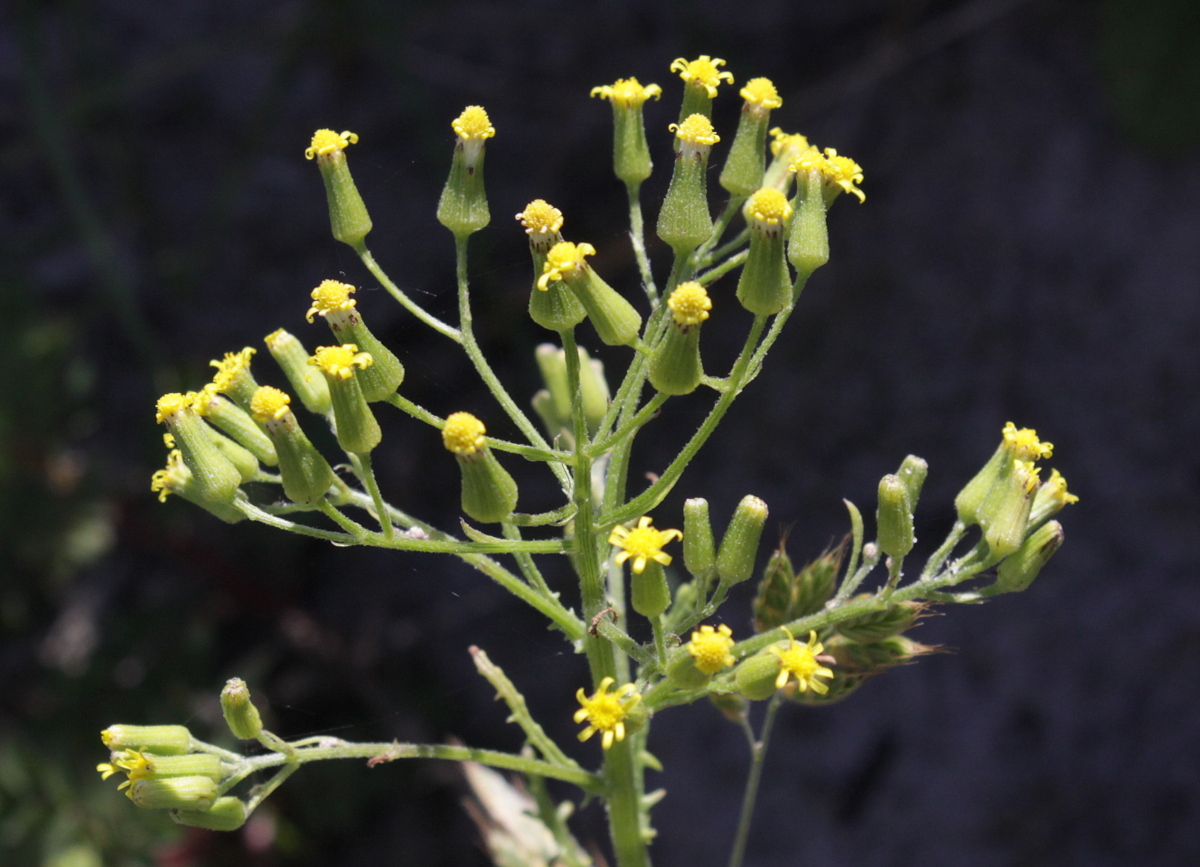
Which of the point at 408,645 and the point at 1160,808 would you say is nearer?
the point at 1160,808

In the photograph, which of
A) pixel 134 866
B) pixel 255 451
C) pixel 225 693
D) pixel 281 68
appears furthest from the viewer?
pixel 281 68

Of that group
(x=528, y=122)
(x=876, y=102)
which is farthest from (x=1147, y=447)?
(x=528, y=122)

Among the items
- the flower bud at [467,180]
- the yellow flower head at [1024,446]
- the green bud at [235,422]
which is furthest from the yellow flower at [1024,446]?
the green bud at [235,422]

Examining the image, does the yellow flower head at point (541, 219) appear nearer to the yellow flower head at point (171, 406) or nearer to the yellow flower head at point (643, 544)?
the yellow flower head at point (643, 544)

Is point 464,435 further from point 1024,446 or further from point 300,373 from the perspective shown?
point 1024,446

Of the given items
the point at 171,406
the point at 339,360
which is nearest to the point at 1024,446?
the point at 339,360

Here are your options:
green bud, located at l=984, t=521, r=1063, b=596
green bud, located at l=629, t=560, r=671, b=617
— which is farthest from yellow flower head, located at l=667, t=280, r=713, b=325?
green bud, located at l=984, t=521, r=1063, b=596

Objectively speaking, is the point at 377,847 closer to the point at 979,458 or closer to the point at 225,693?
the point at 225,693
